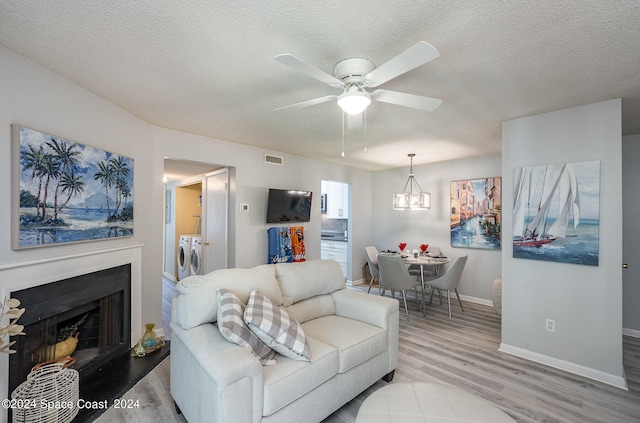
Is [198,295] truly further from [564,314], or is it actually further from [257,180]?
[564,314]

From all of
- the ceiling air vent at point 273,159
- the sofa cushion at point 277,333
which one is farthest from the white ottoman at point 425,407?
the ceiling air vent at point 273,159

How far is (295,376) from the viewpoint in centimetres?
165

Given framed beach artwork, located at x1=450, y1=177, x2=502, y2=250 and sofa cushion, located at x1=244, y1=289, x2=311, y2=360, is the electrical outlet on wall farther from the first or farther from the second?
sofa cushion, located at x1=244, y1=289, x2=311, y2=360

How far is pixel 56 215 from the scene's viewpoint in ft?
6.55

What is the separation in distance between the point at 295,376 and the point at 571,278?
2577 millimetres

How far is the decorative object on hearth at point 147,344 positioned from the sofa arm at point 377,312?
6.02 ft

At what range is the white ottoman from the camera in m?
1.40

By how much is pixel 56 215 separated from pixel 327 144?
114 inches

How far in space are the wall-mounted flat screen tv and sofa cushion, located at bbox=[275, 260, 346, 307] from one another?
158 cm

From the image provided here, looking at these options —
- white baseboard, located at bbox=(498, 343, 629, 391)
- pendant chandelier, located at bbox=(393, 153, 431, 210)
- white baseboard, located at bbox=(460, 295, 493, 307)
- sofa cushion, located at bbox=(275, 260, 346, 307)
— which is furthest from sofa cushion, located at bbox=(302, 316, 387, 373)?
white baseboard, located at bbox=(460, 295, 493, 307)

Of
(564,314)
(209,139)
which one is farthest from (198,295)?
(564,314)

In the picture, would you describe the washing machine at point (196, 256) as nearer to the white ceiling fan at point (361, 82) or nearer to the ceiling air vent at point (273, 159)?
the ceiling air vent at point (273, 159)

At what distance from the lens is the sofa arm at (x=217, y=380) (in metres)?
1.38

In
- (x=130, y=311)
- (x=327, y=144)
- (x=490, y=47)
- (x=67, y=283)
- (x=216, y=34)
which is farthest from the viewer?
(x=327, y=144)
